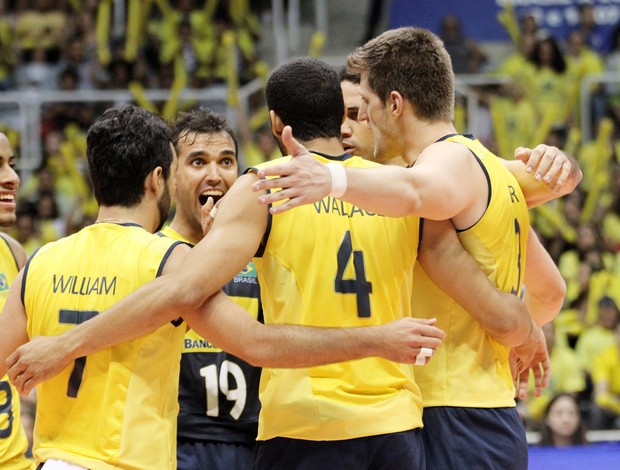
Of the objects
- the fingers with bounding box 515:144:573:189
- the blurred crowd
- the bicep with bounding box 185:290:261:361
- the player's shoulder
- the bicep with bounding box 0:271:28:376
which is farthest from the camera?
the blurred crowd

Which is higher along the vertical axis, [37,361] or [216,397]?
[37,361]

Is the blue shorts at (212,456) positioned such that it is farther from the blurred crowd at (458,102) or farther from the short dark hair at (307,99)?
the blurred crowd at (458,102)

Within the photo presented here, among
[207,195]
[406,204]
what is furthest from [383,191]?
[207,195]

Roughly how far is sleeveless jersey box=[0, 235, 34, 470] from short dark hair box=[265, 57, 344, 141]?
1.83 meters

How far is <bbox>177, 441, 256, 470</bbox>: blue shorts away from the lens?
4785 millimetres

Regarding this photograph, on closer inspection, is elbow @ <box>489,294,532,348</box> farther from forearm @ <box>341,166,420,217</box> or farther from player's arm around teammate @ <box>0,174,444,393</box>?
forearm @ <box>341,166,420,217</box>

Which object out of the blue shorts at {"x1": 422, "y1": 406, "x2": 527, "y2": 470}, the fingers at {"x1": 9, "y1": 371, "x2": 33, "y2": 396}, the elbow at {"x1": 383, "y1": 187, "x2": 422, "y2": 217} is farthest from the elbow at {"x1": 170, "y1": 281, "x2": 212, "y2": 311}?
the blue shorts at {"x1": 422, "y1": 406, "x2": 527, "y2": 470}

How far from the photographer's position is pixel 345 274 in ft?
12.5

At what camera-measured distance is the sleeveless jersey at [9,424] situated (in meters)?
4.85

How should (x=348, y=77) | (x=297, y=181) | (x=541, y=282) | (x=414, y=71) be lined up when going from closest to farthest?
(x=297, y=181) → (x=414, y=71) → (x=541, y=282) → (x=348, y=77)

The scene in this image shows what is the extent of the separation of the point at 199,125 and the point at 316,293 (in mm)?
1740

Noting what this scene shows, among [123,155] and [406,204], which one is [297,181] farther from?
[123,155]

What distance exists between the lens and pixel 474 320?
4.09 meters

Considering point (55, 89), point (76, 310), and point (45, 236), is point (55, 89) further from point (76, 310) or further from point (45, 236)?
point (76, 310)
